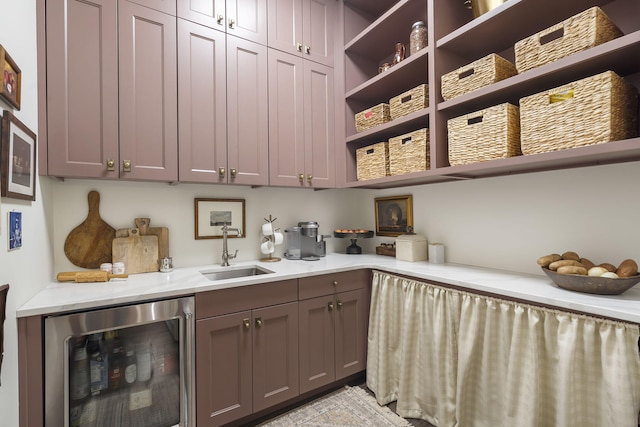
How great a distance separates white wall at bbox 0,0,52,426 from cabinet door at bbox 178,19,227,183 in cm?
66

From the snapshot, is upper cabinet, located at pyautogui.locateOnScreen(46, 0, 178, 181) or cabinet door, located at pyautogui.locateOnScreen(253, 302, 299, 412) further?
cabinet door, located at pyautogui.locateOnScreen(253, 302, 299, 412)

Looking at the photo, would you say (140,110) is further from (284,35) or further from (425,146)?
(425,146)

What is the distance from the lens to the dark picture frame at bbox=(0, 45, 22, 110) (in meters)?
1.00

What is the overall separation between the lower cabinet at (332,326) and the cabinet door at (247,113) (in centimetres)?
85

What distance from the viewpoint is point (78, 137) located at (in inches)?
61.7

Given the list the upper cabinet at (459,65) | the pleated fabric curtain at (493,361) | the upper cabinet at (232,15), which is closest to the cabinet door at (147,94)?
the upper cabinet at (232,15)

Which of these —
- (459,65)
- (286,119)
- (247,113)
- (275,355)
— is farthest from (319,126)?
(275,355)

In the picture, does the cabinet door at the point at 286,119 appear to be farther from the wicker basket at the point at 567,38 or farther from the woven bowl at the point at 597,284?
the woven bowl at the point at 597,284

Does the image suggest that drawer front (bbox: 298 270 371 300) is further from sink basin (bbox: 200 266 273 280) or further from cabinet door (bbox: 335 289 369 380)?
sink basin (bbox: 200 266 273 280)

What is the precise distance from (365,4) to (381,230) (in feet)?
6.48

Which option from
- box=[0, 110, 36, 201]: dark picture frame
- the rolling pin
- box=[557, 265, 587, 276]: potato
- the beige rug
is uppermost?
box=[0, 110, 36, 201]: dark picture frame

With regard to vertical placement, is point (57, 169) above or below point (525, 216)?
above

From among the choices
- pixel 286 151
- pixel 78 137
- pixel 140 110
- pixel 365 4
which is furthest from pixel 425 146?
pixel 78 137

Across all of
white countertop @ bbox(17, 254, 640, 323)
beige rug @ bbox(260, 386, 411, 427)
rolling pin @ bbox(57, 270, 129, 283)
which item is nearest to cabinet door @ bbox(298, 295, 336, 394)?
beige rug @ bbox(260, 386, 411, 427)
